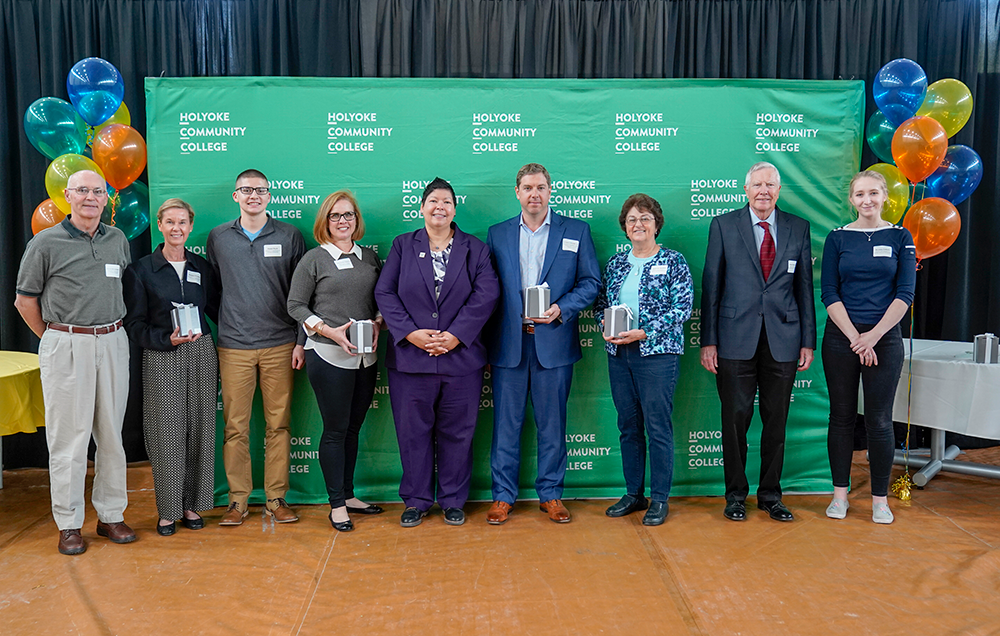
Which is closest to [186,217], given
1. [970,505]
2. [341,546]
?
[341,546]

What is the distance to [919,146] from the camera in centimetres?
370

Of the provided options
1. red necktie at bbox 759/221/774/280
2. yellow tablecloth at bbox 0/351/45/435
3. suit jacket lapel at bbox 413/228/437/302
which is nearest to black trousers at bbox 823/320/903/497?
red necktie at bbox 759/221/774/280

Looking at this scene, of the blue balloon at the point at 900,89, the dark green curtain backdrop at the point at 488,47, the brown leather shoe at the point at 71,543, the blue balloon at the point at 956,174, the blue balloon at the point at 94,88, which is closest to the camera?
the brown leather shoe at the point at 71,543

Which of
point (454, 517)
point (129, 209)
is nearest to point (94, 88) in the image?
point (129, 209)

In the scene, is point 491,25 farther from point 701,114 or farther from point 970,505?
point 970,505

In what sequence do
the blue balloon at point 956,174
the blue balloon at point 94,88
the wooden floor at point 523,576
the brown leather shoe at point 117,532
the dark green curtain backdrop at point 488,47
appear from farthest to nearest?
1. the dark green curtain backdrop at point 488,47
2. the blue balloon at point 956,174
3. the blue balloon at point 94,88
4. the brown leather shoe at point 117,532
5. the wooden floor at point 523,576

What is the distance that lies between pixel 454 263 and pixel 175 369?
1.37 m

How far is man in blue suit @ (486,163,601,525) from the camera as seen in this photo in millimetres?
3340

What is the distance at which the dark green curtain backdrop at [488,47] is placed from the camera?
4371mm

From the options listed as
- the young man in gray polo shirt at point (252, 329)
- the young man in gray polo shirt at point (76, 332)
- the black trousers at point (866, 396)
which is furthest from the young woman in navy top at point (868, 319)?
the young man in gray polo shirt at point (76, 332)

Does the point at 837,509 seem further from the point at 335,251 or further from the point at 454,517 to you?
the point at 335,251

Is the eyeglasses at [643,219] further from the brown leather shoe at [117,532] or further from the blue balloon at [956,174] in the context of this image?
the brown leather shoe at [117,532]

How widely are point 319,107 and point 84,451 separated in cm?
198

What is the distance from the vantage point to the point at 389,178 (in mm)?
3676
